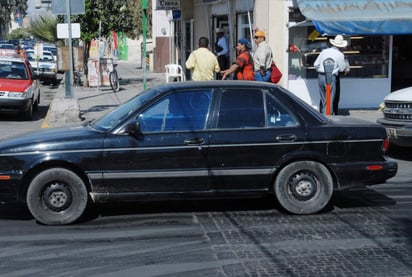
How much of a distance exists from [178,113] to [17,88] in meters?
10.9

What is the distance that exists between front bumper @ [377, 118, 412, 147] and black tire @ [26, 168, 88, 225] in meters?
5.68

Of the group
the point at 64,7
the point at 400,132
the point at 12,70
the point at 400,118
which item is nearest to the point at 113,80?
the point at 12,70

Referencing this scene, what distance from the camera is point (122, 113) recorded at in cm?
700

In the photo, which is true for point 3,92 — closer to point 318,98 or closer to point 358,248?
point 318,98

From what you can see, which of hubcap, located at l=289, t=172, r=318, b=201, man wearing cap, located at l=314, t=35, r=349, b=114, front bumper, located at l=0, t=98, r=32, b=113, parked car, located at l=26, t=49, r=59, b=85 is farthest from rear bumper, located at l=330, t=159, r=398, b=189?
parked car, located at l=26, t=49, r=59, b=85

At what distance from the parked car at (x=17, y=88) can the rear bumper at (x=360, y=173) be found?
1149 cm

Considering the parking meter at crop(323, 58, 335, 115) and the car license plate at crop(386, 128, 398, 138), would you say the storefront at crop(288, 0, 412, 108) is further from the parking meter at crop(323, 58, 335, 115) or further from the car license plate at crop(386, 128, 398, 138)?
the car license plate at crop(386, 128, 398, 138)

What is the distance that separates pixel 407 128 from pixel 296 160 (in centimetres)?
384

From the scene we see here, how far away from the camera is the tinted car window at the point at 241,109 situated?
6.97 metres

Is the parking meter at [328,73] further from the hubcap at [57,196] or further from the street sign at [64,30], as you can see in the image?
the hubcap at [57,196]

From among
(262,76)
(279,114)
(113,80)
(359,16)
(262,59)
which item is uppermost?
(359,16)

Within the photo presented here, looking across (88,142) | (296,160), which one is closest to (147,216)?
(88,142)

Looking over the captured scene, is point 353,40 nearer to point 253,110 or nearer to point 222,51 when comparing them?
point 222,51

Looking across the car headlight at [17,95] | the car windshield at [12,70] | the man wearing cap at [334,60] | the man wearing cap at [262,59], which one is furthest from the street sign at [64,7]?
the man wearing cap at [334,60]
